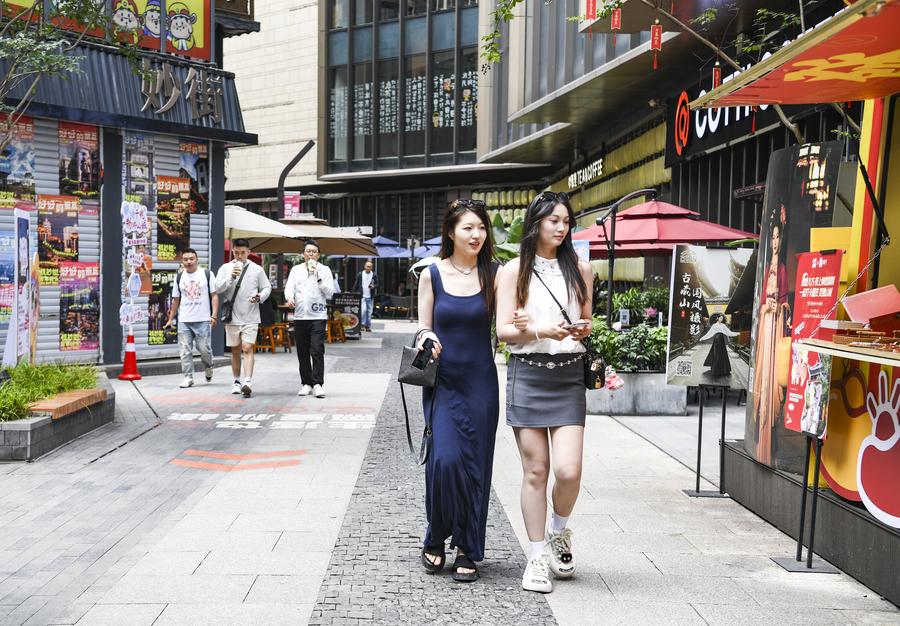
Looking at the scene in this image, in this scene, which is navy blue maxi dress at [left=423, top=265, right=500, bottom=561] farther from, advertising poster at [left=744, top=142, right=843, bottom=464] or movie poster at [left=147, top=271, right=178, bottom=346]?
movie poster at [left=147, top=271, right=178, bottom=346]

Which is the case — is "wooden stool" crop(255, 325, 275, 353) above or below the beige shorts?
below

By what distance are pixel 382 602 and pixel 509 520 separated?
193 centimetres

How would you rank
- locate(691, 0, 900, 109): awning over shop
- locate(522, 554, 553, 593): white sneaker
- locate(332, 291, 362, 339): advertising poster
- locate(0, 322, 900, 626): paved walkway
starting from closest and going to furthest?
locate(691, 0, 900, 109): awning over shop
locate(0, 322, 900, 626): paved walkway
locate(522, 554, 553, 593): white sneaker
locate(332, 291, 362, 339): advertising poster

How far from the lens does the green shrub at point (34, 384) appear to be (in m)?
8.40

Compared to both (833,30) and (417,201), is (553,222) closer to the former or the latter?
(833,30)

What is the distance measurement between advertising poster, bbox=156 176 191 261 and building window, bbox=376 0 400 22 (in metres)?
26.8

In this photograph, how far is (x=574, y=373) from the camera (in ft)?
16.8

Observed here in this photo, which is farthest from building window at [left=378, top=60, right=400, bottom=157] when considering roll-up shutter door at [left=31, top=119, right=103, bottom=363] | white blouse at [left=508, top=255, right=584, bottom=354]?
white blouse at [left=508, top=255, right=584, bottom=354]

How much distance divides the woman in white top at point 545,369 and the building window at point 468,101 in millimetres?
35130

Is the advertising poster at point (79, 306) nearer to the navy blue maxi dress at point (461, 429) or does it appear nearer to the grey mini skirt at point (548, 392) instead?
the navy blue maxi dress at point (461, 429)

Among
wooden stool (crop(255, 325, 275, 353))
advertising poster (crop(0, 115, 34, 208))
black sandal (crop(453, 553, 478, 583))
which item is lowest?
black sandal (crop(453, 553, 478, 583))

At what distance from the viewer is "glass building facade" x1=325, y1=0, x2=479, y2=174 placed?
4012cm

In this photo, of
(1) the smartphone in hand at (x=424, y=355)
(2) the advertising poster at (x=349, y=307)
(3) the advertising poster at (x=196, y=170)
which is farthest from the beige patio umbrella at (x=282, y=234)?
(1) the smartphone in hand at (x=424, y=355)

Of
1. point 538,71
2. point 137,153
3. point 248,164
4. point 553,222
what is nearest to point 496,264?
point 553,222
